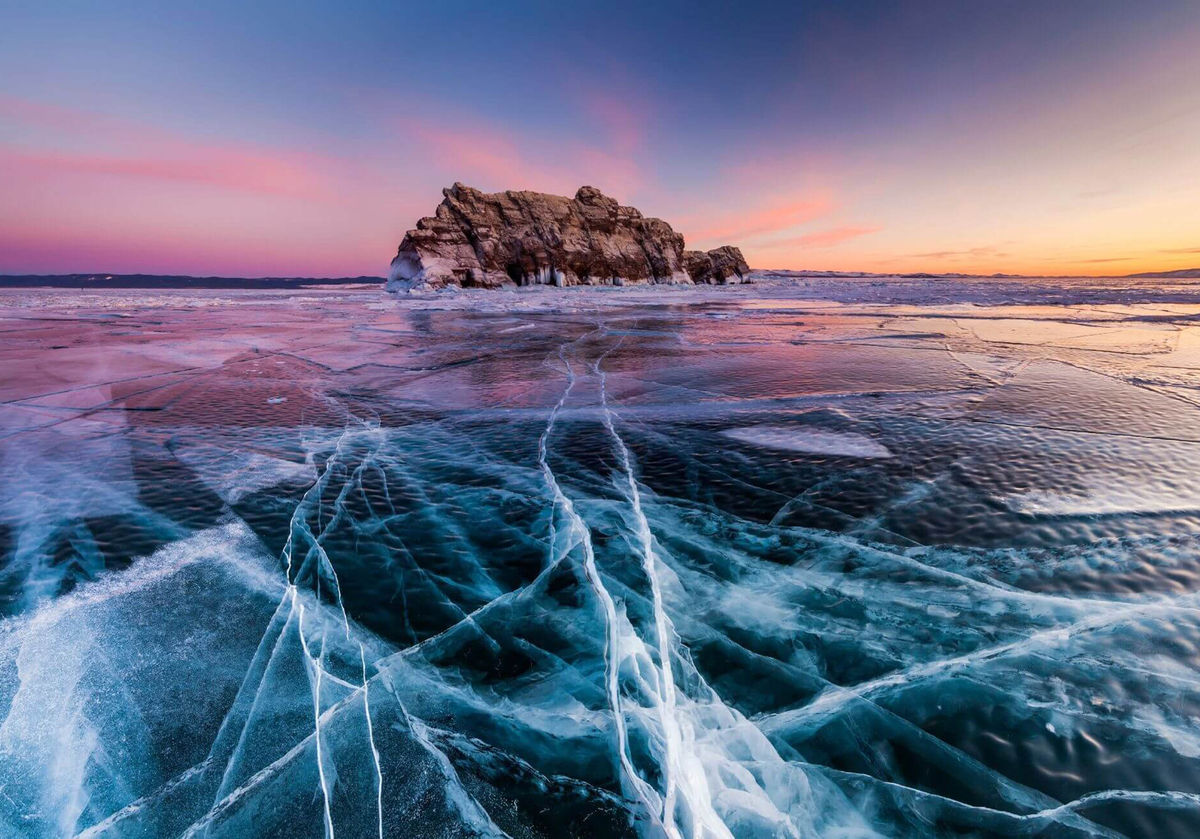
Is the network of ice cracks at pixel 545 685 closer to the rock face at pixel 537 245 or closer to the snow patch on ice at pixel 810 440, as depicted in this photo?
the snow patch on ice at pixel 810 440

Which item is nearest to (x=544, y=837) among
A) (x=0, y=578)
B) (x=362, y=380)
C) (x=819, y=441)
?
(x=0, y=578)

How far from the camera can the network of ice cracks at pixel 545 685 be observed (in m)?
1.31

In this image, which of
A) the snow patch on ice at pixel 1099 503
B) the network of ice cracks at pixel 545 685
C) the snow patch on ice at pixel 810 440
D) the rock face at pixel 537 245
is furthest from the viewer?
the rock face at pixel 537 245

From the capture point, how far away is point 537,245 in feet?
152

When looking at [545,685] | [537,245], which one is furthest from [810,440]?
[537,245]

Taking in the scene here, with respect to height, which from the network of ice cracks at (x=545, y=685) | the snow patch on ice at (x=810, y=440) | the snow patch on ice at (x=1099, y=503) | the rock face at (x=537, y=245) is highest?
the rock face at (x=537, y=245)

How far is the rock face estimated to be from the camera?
136ft

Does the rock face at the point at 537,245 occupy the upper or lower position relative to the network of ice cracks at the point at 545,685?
upper

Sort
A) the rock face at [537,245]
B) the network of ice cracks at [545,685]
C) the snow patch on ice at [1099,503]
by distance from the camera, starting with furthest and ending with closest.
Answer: the rock face at [537,245], the snow patch on ice at [1099,503], the network of ice cracks at [545,685]

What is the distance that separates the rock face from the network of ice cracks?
1580 inches

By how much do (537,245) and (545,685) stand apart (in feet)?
158

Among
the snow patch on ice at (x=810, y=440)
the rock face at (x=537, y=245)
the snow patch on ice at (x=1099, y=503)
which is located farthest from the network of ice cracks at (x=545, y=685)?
the rock face at (x=537, y=245)

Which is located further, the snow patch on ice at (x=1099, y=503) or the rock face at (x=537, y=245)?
the rock face at (x=537, y=245)

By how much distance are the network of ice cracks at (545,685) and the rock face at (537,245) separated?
4012cm
